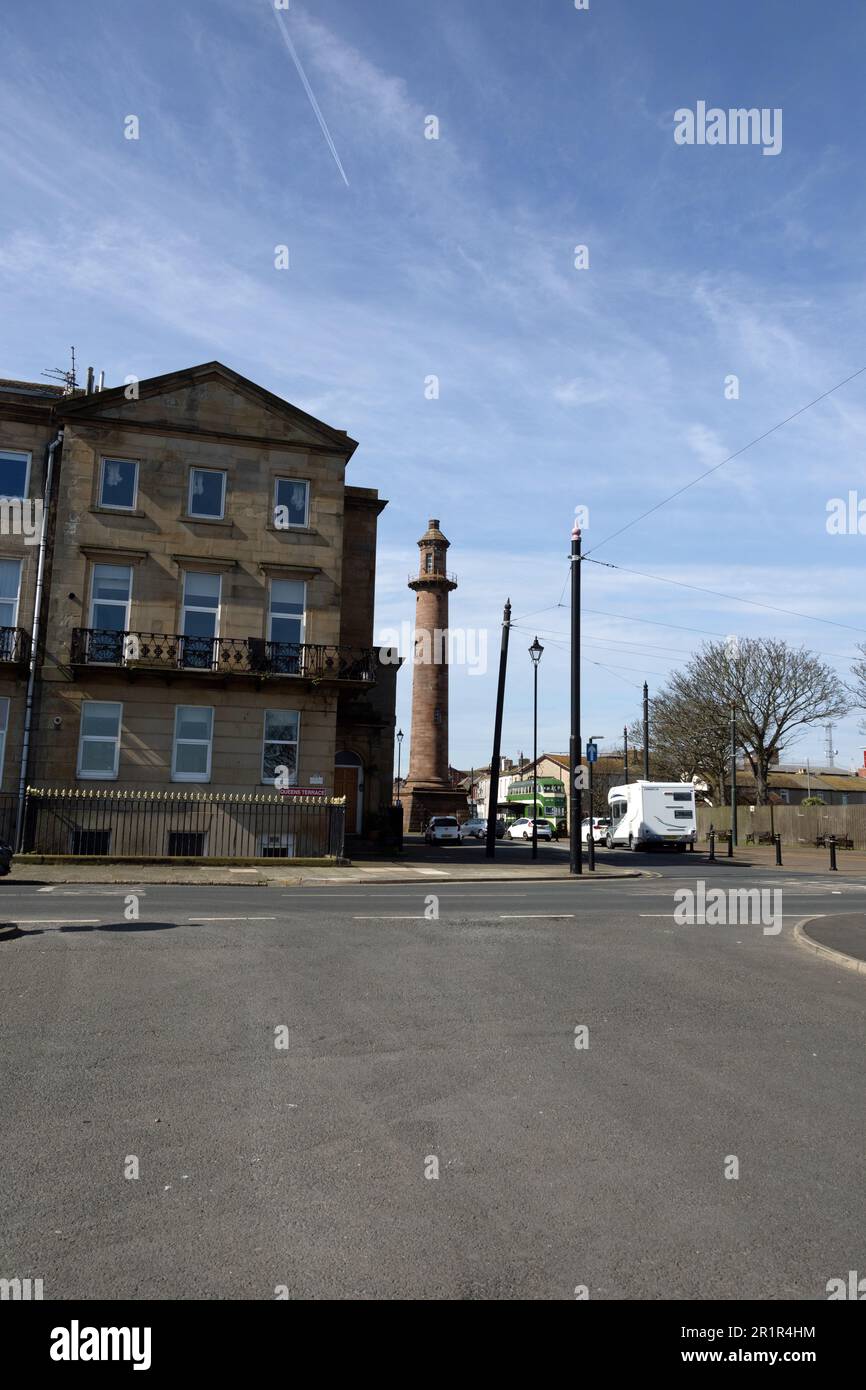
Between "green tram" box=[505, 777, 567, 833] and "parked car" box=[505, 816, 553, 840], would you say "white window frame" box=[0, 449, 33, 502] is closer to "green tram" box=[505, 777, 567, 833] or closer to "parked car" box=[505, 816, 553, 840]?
"parked car" box=[505, 816, 553, 840]

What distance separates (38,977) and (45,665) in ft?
64.1

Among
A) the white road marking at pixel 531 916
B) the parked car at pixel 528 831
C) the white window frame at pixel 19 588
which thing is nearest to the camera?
the white road marking at pixel 531 916

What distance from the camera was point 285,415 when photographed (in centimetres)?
2933

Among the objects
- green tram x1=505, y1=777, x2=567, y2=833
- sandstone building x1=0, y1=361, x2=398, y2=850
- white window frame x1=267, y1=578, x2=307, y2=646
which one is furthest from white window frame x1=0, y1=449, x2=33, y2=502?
green tram x1=505, y1=777, x2=567, y2=833

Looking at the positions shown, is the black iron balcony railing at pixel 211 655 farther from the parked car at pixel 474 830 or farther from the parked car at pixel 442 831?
the parked car at pixel 474 830

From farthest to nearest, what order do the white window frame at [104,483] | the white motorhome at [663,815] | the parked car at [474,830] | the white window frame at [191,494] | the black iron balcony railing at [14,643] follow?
the parked car at [474,830] → the white motorhome at [663,815] → the white window frame at [191,494] → the white window frame at [104,483] → the black iron balcony railing at [14,643]

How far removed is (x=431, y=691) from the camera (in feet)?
209

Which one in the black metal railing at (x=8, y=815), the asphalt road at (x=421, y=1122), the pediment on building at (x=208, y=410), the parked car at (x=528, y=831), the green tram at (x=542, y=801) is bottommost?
the asphalt road at (x=421, y=1122)

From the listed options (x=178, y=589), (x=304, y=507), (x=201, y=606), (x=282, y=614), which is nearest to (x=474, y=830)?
(x=282, y=614)

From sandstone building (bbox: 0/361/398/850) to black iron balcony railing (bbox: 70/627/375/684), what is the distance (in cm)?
5

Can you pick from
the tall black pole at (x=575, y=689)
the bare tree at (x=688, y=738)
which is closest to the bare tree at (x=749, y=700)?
the bare tree at (x=688, y=738)

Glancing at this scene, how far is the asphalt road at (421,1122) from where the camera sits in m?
3.89

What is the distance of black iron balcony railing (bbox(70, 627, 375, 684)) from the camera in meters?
27.0

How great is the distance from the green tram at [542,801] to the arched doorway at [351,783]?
37078 millimetres
